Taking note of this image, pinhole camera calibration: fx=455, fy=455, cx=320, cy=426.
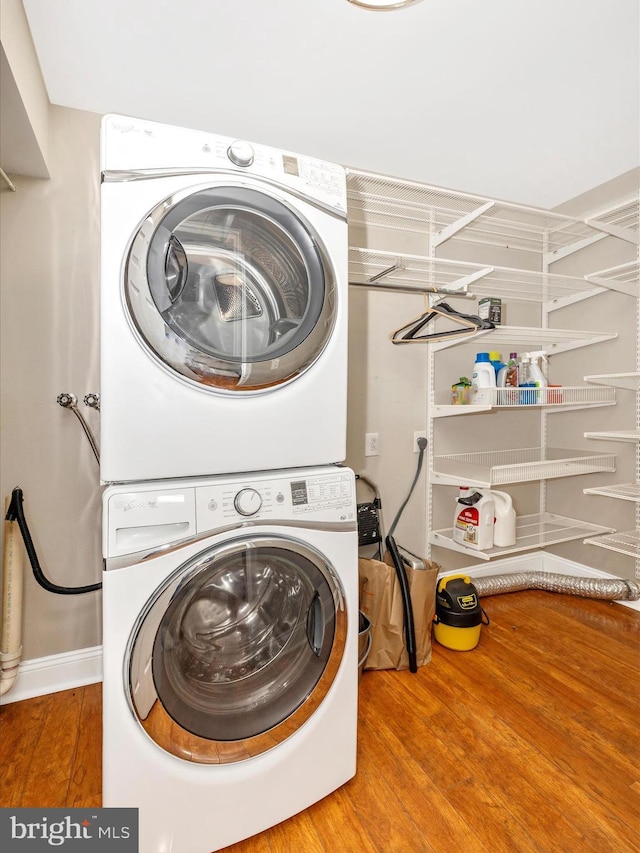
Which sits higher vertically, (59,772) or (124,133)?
(124,133)

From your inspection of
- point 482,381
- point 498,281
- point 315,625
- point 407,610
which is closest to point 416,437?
point 482,381

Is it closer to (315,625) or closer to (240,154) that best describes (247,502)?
(315,625)

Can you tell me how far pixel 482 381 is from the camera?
227cm

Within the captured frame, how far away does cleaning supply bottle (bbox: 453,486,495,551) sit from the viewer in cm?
229

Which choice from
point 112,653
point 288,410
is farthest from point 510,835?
point 288,410

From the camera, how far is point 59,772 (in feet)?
4.61

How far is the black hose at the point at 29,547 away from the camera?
1.61 meters

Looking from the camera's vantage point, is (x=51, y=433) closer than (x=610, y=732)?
No

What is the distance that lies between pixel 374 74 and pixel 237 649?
189cm

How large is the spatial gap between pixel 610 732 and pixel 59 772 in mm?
1817

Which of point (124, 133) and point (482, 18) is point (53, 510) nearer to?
point (124, 133)

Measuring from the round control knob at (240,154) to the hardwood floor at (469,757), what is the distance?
1778mm

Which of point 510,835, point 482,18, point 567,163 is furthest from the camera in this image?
point 567,163

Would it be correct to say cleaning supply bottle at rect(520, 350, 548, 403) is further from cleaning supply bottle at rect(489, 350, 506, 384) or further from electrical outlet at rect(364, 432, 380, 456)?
electrical outlet at rect(364, 432, 380, 456)
